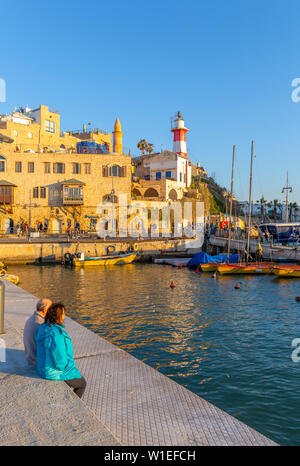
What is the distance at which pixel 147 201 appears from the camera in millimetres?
51656

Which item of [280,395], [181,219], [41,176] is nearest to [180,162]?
[181,219]

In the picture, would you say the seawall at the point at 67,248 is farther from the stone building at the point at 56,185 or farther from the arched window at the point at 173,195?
the arched window at the point at 173,195

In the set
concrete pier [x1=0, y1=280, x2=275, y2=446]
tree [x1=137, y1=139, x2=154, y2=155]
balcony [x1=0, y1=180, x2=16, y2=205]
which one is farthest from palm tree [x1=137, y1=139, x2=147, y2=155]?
concrete pier [x1=0, y1=280, x2=275, y2=446]

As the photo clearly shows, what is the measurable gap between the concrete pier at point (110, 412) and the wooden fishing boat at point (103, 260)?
27988 mm

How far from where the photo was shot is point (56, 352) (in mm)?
5188

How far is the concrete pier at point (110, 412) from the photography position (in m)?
3.96

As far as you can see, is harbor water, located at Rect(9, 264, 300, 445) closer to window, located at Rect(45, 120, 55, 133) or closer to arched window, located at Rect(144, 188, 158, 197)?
arched window, located at Rect(144, 188, 158, 197)

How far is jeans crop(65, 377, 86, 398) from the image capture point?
520 centimetres

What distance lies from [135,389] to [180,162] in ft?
197

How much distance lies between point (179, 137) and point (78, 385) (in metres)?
70.2

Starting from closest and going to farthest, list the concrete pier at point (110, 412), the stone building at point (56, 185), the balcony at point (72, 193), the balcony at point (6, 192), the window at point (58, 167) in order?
the concrete pier at point (110, 412)
the balcony at point (6, 192)
the stone building at point (56, 185)
the balcony at point (72, 193)
the window at point (58, 167)

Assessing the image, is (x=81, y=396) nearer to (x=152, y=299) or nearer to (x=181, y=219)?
(x=152, y=299)

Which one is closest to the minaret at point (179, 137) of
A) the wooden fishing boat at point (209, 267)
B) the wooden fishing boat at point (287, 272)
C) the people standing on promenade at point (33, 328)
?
the wooden fishing boat at point (209, 267)

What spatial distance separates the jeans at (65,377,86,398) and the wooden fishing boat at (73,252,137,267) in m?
29.4
